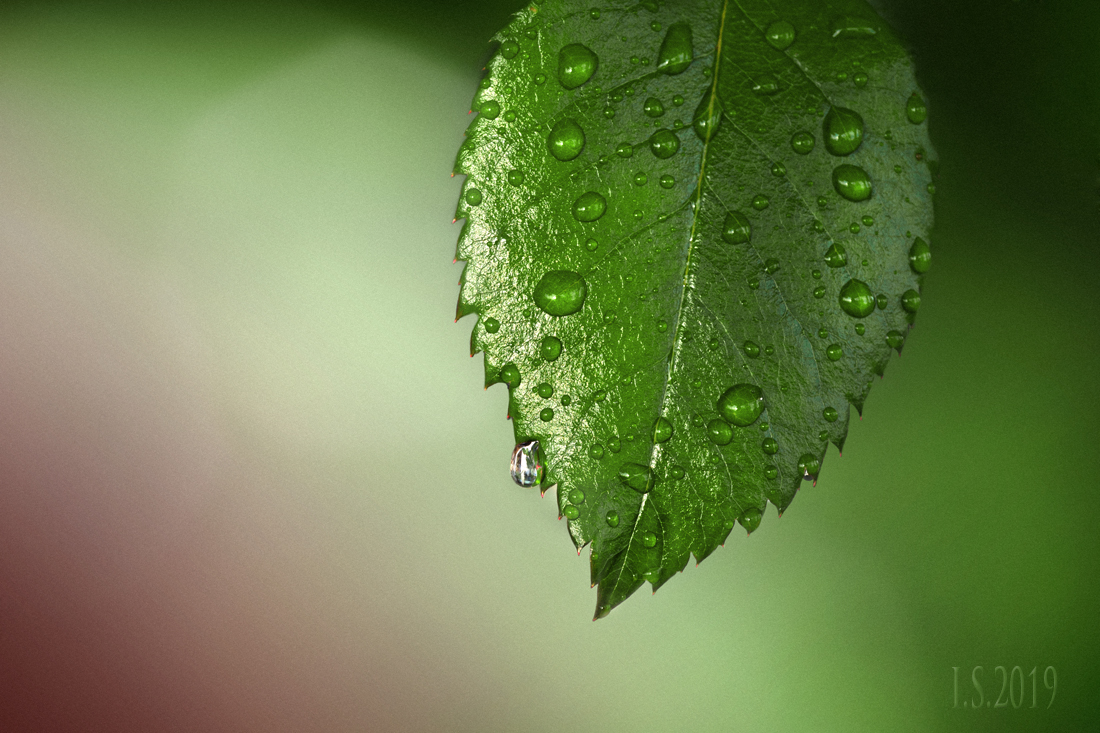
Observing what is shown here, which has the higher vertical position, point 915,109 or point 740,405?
point 915,109

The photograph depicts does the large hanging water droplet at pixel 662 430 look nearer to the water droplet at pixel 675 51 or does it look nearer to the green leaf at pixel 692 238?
the green leaf at pixel 692 238

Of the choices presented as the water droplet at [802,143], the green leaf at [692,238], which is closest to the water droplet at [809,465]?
the green leaf at [692,238]

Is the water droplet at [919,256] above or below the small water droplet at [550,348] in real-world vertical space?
above

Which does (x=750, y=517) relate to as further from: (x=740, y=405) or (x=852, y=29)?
(x=852, y=29)

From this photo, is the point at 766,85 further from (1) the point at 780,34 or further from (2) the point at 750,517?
(2) the point at 750,517

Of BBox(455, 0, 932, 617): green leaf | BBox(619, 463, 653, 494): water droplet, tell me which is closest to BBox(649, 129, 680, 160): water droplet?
BBox(455, 0, 932, 617): green leaf

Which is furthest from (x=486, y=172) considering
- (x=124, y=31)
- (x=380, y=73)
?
(x=124, y=31)

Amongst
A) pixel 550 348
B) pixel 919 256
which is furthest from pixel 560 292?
pixel 919 256
